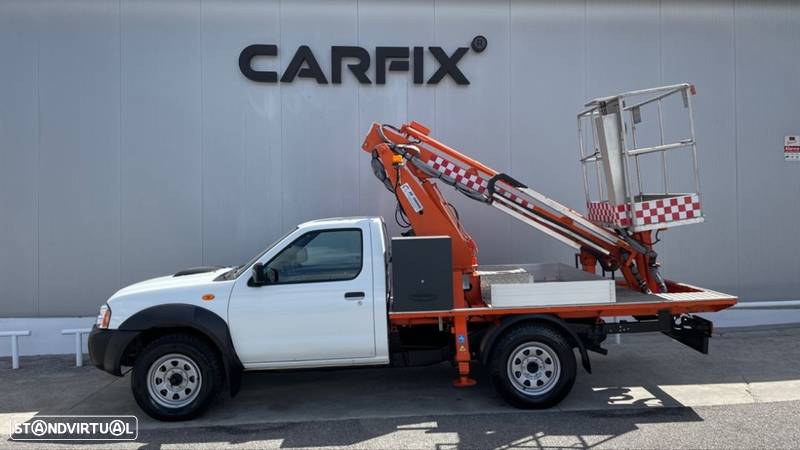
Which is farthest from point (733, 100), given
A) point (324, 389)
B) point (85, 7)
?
point (85, 7)

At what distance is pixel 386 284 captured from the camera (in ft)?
20.8

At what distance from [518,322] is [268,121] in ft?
16.6

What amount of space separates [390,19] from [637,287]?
5206 millimetres

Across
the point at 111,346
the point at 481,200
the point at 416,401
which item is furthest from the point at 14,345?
the point at 481,200

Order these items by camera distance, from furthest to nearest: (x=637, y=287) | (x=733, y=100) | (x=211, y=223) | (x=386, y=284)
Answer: (x=733, y=100), (x=211, y=223), (x=637, y=287), (x=386, y=284)

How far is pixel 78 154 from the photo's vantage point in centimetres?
946

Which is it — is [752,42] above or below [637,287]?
above

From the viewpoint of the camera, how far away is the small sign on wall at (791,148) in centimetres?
1024

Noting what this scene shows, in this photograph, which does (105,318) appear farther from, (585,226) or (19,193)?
(585,226)

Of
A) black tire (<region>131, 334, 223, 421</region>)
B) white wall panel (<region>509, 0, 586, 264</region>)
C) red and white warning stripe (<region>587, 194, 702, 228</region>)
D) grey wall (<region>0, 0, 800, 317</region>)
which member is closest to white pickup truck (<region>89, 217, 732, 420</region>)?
black tire (<region>131, 334, 223, 421</region>)

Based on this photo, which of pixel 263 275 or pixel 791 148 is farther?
pixel 791 148

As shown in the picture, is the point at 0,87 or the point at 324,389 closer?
the point at 324,389

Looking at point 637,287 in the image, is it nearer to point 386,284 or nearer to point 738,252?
point 386,284

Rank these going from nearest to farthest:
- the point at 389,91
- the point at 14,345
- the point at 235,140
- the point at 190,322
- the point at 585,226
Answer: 1. the point at 190,322
2. the point at 585,226
3. the point at 14,345
4. the point at 235,140
5. the point at 389,91
